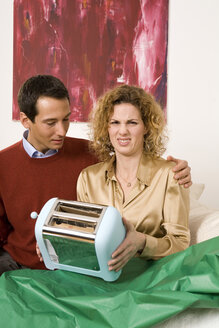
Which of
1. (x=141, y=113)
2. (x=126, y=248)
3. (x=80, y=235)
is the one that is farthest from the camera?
(x=141, y=113)

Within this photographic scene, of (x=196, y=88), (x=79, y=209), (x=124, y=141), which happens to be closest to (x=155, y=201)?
(x=124, y=141)

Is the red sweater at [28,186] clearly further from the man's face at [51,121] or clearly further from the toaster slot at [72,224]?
the toaster slot at [72,224]

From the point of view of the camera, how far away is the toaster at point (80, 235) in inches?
36.1

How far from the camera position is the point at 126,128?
133cm

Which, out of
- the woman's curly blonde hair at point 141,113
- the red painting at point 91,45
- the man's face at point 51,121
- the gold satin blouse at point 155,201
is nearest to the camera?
the gold satin blouse at point 155,201

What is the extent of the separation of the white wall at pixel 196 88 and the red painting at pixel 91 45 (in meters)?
0.08

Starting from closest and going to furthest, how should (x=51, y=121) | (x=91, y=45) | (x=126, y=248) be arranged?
(x=126, y=248), (x=51, y=121), (x=91, y=45)

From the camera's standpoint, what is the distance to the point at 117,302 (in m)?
0.91

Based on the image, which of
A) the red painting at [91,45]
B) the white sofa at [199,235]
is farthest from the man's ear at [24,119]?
the red painting at [91,45]

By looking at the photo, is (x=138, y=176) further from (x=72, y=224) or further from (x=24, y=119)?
(x=24, y=119)

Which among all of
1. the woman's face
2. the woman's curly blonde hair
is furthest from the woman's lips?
the woman's curly blonde hair

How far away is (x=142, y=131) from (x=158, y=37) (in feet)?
4.49

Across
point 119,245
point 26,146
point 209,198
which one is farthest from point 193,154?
point 119,245

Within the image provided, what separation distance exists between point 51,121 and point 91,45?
52.5 inches
